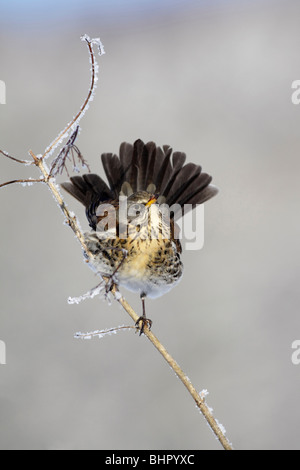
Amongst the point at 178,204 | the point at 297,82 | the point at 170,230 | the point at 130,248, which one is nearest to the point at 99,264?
the point at 130,248

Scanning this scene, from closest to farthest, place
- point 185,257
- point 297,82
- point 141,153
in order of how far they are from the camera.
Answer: point 141,153 → point 185,257 → point 297,82

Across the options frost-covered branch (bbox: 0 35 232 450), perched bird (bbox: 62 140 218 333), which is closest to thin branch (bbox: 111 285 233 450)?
frost-covered branch (bbox: 0 35 232 450)

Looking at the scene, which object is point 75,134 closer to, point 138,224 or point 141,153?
point 138,224

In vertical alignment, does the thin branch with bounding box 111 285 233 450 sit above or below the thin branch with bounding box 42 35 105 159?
below

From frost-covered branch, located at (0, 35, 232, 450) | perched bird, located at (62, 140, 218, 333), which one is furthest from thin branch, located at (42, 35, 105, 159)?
perched bird, located at (62, 140, 218, 333)

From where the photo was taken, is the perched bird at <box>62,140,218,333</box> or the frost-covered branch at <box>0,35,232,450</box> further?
the perched bird at <box>62,140,218,333</box>

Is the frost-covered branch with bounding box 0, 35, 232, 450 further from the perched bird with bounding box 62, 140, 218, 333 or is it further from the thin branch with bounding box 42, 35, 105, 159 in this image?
the perched bird with bounding box 62, 140, 218, 333

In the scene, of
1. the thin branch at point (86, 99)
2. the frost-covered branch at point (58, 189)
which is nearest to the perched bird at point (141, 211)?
the frost-covered branch at point (58, 189)

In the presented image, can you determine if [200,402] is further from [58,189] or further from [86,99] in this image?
[86,99]

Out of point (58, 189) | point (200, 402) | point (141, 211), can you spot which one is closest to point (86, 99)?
point (58, 189)
